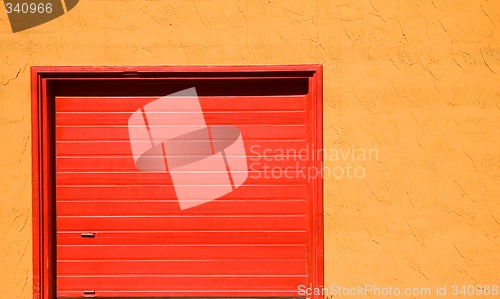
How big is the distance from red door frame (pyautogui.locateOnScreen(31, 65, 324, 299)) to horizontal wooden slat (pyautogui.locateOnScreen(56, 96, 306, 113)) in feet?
0.72

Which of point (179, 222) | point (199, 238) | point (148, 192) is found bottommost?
point (199, 238)

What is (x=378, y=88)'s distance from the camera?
5.86m

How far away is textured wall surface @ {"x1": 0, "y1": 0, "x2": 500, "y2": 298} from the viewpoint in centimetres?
584

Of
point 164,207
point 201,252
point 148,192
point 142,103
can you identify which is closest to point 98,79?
point 142,103

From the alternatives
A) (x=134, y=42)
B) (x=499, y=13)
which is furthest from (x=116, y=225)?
(x=499, y=13)

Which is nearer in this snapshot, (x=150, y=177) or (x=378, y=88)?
(x=378, y=88)

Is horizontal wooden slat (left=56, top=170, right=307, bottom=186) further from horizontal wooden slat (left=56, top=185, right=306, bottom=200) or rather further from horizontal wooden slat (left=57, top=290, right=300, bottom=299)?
horizontal wooden slat (left=57, top=290, right=300, bottom=299)

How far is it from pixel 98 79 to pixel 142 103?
487mm

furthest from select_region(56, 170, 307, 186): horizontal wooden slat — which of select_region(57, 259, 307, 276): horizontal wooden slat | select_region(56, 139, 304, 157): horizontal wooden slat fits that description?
select_region(57, 259, 307, 276): horizontal wooden slat

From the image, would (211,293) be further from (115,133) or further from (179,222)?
(115,133)

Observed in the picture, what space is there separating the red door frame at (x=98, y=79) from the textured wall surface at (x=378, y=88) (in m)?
0.09

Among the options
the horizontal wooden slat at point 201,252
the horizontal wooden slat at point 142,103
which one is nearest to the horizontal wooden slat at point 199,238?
the horizontal wooden slat at point 201,252

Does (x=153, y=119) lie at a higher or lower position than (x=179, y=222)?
higher

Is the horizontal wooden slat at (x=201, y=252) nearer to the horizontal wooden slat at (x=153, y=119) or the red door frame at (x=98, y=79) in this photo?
the red door frame at (x=98, y=79)
